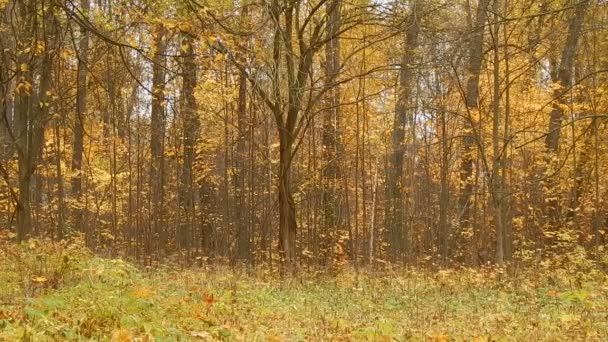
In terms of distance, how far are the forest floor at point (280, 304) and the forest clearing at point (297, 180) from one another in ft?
0.13

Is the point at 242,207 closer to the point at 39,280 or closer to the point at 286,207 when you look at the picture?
the point at 286,207

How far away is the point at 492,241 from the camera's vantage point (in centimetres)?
1942

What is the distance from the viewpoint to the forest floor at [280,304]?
521cm

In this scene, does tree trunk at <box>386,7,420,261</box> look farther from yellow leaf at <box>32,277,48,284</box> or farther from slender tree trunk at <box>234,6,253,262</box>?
yellow leaf at <box>32,277,48,284</box>

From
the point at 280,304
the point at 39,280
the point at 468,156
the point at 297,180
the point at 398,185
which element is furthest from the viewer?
the point at 398,185

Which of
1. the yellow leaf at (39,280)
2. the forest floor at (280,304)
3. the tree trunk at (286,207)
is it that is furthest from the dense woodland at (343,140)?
the yellow leaf at (39,280)

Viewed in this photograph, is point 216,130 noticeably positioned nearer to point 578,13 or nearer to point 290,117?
point 290,117

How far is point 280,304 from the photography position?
7.82m

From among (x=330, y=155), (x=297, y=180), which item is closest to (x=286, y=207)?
(x=330, y=155)

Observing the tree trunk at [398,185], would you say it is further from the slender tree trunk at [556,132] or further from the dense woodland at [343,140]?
the slender tree trunk at [556,132]

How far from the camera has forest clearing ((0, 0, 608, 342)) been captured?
6250mm

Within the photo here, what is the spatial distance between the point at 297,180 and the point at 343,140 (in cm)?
195

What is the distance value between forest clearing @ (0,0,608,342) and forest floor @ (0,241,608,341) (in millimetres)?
40

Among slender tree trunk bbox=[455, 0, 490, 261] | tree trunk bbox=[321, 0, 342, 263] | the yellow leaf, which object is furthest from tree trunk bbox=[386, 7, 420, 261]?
the yellow leaf
